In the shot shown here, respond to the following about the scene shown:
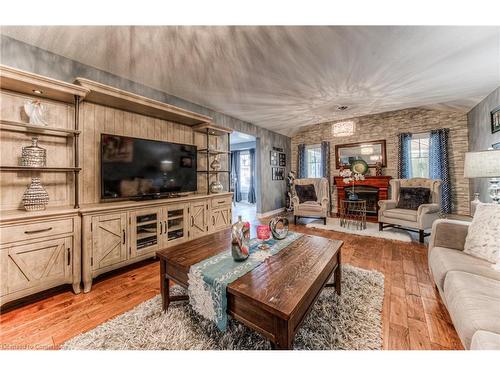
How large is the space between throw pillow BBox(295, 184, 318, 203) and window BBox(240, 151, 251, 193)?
147 inches

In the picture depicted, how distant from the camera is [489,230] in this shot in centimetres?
143

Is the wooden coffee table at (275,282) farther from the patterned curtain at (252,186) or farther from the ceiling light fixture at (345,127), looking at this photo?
the patterned curtain at (252,186)

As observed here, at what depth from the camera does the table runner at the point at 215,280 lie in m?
1.09

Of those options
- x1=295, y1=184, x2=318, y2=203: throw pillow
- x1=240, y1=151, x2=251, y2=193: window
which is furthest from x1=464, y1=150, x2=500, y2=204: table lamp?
x1=240, y1=151, x2=251, y2=193: window

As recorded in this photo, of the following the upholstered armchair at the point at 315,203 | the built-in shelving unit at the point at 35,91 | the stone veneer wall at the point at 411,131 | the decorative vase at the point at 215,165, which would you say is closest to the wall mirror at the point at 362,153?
the stone veneer wall at the point at 411,131

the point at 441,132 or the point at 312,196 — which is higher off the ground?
the point at 441,132

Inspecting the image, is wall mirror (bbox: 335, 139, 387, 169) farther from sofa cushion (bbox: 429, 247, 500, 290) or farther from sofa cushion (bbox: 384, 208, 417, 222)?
sofa cushion (bbox: 429, 247, 500, 290)

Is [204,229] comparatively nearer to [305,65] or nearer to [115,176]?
[115,176]

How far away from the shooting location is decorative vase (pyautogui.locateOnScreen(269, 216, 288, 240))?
1759mm

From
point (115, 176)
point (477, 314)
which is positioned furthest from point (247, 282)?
point (115, 176)

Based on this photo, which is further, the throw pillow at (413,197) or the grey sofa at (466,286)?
the throw pillow at (413,197)

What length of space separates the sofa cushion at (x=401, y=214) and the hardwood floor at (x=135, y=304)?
102 cm
